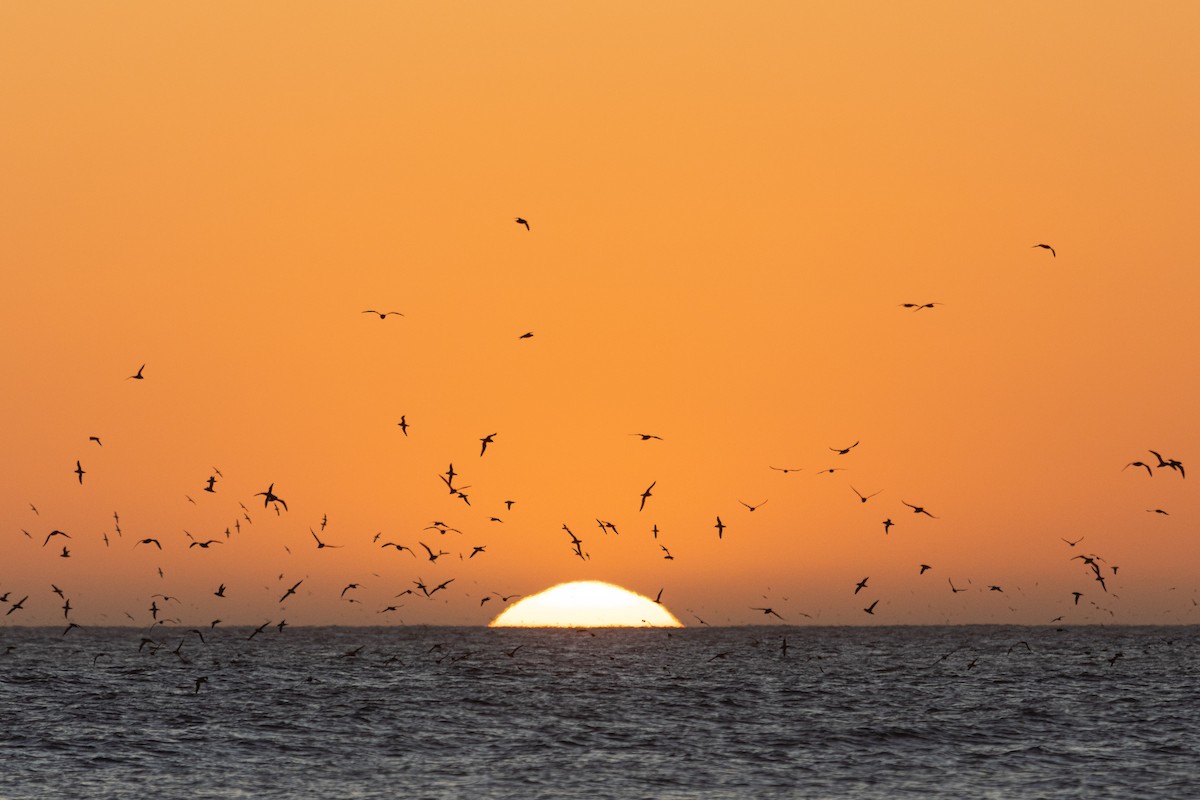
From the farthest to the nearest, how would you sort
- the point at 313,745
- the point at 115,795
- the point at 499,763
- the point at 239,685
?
the point at 239,685, the point at 313,745, the point at 499,763, the point at 115,795

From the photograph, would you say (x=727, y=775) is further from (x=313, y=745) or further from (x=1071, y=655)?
(x=1071, y=655)

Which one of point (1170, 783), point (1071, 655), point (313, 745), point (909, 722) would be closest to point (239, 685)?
point (313, 745)

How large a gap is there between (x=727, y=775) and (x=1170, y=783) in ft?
47.3

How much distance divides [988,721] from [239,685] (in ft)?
150

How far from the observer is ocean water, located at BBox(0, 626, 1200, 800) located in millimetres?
51094

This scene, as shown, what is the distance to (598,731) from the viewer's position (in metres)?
66.9

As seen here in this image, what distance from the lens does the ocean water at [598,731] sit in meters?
51.1

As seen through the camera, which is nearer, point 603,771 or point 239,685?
point 603,771

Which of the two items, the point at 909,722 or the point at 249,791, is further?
the point at 909,722

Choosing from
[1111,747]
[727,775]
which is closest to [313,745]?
[727,775]

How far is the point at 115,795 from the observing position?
158 ft

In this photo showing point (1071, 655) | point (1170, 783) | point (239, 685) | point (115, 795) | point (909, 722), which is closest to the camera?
point (115, 795)

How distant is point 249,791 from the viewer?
49500 mm

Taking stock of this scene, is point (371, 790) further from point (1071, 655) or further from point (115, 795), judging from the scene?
point (1071, 655)
